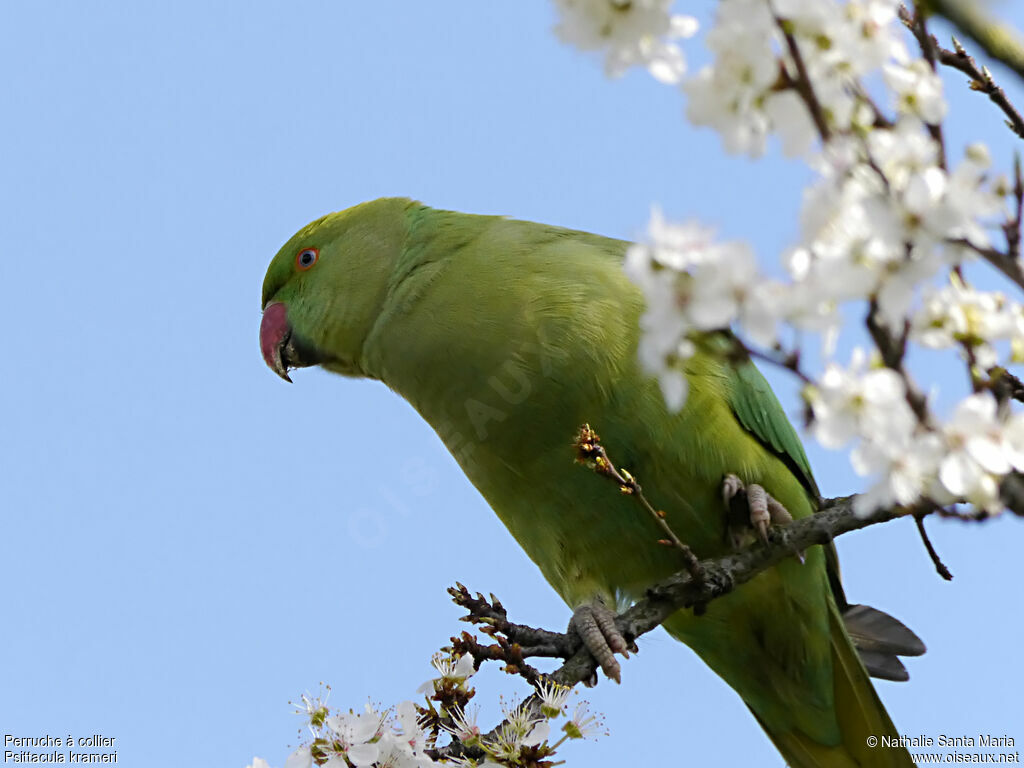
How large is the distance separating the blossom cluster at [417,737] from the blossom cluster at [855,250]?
1.58 meters

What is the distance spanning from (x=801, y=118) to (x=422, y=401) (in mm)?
2851

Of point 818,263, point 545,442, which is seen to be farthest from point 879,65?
point 545,442

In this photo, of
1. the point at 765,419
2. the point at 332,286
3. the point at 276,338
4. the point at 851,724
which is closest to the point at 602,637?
the point at 765,419

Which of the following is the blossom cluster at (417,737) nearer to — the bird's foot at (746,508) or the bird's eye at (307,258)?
the bird's foot at (746,508)

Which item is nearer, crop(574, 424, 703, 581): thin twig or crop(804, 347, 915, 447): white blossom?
crop(804, 347, 915, 447): white blossom

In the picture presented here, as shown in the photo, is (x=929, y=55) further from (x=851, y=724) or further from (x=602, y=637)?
(x=851, y=724)

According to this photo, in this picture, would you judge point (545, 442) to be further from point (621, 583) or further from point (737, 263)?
point (737, 263)

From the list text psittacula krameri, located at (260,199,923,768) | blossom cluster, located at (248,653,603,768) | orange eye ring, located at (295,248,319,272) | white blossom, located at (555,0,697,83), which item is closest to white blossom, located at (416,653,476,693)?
blossom cluster, located at (248,653,603,768)

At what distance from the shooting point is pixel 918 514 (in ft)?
8.85

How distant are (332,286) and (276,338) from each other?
431 mm

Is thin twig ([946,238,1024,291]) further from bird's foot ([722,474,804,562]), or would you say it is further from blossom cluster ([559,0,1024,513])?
bird's foot ([722,474,804,562])

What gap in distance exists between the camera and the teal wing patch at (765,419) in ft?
12.8

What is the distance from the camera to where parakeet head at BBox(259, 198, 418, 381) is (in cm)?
451

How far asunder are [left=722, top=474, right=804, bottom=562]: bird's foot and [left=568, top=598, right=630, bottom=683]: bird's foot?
0.59m
